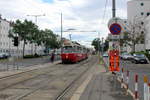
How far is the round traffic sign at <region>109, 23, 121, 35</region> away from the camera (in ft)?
36.2

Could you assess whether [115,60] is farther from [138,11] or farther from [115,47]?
[138,11]

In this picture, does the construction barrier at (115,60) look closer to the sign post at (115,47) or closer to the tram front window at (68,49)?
the sign post at (115,47)

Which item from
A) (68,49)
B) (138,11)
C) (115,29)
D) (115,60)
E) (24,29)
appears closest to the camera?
(115,29)

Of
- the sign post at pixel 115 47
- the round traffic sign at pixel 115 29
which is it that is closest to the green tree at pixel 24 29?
the sign post at pixel 115 47

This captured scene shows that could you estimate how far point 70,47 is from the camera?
31656mm

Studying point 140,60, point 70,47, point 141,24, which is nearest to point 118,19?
point 70,47

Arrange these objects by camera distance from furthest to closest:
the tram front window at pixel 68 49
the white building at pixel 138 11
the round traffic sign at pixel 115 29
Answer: the white building at pixel 138 11 < the tram front window at pixel 68 49 < the round traffic sign at pixel 115 29

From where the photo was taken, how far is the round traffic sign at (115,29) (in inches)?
435

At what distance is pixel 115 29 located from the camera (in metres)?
11.1

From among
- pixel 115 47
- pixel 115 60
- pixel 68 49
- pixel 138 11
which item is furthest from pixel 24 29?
pixel 138 11

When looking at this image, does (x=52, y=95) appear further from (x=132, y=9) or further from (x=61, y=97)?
(x=132, y=9)

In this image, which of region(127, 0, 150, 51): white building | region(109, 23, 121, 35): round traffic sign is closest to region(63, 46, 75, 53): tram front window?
region(109, 23, 121, 35): round traffic sign

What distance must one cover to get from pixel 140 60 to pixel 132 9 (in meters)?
52.5

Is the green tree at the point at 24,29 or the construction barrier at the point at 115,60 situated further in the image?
the green tree at the point at 24,29
